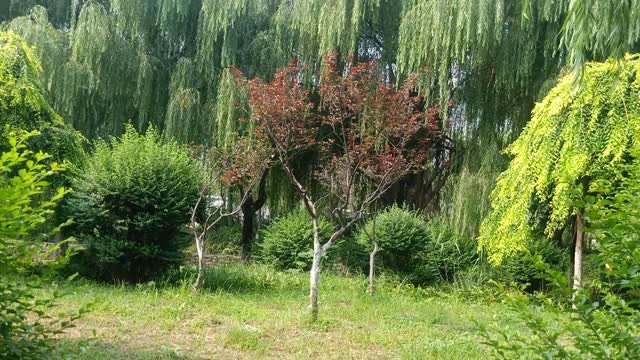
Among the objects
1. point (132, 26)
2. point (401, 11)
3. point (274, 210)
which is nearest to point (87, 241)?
point (132, 26)

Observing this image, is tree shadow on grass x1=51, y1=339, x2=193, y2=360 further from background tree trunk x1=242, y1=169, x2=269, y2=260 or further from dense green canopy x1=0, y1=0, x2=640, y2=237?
background tree trunk x1=242, y1=169, x2=269, y2=260

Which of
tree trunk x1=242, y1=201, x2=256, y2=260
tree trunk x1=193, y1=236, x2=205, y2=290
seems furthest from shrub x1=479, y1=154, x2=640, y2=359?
tree trunk x1=242, y1=201, x2=256, y2=260

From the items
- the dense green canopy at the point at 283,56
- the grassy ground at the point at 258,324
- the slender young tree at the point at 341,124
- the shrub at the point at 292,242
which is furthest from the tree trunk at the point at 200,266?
the shrub at the point at 292,242

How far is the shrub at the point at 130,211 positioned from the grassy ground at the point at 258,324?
46 cm

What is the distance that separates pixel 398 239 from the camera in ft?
35.8

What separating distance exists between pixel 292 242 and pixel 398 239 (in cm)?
209

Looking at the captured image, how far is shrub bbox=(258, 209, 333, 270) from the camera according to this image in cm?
1146

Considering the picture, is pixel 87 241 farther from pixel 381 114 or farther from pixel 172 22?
pixel 172 22

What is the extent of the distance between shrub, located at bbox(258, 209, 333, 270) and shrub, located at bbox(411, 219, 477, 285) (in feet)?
6.53

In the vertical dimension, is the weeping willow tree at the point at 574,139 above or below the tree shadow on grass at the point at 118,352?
above

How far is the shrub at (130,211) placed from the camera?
27.2ft

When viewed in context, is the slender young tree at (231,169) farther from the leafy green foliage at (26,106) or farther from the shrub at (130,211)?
the leafy green foliage at (26,106)

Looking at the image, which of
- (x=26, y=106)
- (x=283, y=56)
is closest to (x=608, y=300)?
(x=26, y=106)

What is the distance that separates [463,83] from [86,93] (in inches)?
284
